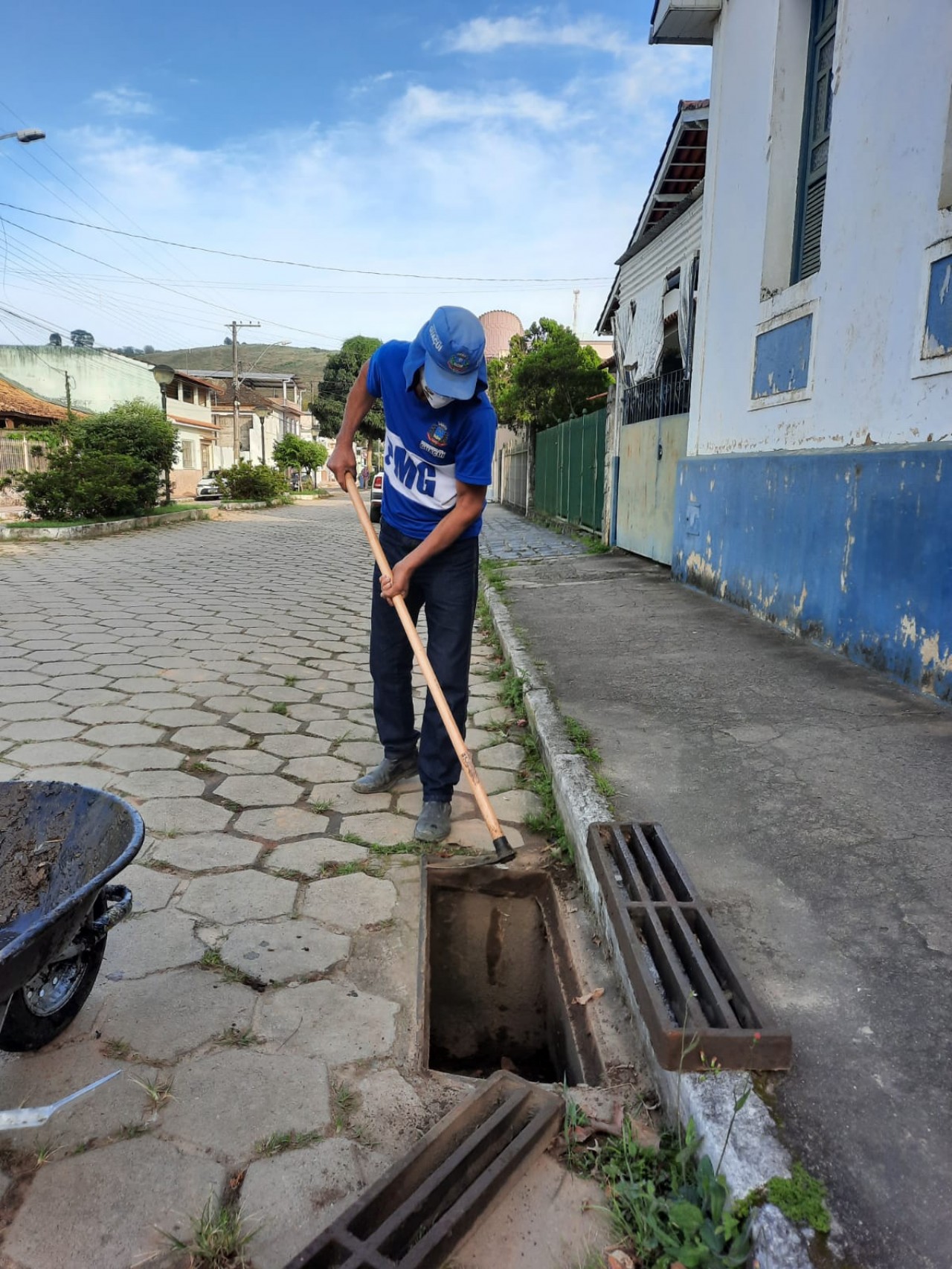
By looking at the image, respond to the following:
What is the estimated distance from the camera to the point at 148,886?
2586 mm

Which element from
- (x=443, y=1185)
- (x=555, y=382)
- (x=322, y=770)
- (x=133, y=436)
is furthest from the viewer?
(x=555, y=382)

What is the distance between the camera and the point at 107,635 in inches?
238

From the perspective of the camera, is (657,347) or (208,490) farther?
(208,490)

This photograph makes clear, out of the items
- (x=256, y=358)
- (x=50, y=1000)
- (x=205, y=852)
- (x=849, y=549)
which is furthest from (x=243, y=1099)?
(x=256, y=358)

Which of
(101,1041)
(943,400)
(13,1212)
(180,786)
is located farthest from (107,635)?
(943,400)

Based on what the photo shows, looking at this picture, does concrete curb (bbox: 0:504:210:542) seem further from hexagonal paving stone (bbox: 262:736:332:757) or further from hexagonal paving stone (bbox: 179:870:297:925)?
hexagonal paving stone (bbox: 179:870:297:925)

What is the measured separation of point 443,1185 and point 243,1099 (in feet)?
1.63

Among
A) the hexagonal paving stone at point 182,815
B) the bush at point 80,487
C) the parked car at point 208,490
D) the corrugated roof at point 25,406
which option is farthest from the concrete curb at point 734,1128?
the parked car at point 208,490

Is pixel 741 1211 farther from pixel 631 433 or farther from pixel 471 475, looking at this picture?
pixel 631 433

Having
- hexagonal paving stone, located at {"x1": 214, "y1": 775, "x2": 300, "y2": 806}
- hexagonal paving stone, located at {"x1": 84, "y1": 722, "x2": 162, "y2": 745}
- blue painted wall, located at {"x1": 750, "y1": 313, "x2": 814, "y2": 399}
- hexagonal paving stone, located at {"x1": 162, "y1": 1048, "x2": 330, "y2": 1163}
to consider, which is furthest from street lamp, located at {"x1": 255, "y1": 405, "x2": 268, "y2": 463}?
hexagonal paving stone, located at {"x1": 162, "y1": 1048, "x2": 330, "y2": 1163}

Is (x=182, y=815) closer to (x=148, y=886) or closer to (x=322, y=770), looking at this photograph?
(x=148, y=886)

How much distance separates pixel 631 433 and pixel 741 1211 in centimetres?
995

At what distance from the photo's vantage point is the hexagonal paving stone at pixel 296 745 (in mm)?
3766

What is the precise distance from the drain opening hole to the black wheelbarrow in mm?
943
